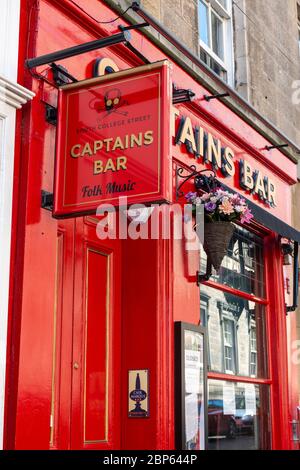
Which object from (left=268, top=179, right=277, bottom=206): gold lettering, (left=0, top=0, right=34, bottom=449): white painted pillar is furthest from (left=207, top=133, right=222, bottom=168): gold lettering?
(left=0, top=0, right=34, bottom=449): white painted pillar

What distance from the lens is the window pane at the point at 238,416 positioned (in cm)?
751

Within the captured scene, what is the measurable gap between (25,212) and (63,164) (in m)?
0.47

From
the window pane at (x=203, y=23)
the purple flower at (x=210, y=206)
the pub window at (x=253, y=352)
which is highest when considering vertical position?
the window pane at (x=203, y=23)

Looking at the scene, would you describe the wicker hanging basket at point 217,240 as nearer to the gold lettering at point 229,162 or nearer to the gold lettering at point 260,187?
the gold lettering at point 229,162

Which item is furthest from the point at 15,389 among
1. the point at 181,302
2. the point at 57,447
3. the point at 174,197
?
the point at 174,197

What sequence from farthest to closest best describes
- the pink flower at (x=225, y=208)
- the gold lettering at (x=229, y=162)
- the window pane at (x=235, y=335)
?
1. the gold lettering at (x=229, y=162)
2. the window pane at (x=235, y=335)
3. the pink flower at (x=225, y=208)

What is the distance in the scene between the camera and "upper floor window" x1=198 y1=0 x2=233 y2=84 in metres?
9.27

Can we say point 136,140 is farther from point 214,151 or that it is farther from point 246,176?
point 246,176

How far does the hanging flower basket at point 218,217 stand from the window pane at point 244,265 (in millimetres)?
1012

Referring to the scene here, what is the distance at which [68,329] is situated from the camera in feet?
19.5

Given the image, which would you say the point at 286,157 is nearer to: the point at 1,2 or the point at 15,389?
the point at 1,2

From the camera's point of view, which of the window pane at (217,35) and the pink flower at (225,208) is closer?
the pink flower at (225,208)

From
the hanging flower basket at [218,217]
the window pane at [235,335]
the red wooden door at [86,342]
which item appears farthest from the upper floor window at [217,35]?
the red wooden door at [86,342]
